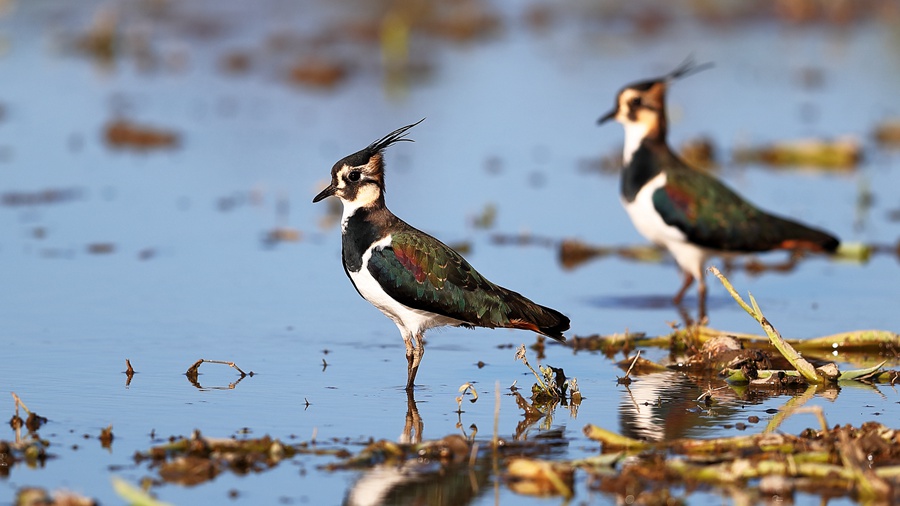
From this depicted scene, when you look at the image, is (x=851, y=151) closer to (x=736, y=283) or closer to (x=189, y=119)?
(x=736, y=283)

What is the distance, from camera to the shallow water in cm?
688

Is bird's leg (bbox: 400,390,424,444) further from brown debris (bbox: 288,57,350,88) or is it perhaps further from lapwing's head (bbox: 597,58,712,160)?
brown debris (bbox: 288,57,350,88)

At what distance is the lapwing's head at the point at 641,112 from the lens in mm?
10508

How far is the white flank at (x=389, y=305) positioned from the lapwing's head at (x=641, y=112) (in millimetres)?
3381

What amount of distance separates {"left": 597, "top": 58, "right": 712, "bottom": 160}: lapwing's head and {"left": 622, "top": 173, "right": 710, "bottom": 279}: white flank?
0.48m

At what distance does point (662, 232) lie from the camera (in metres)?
9.95

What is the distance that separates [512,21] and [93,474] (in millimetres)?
19331

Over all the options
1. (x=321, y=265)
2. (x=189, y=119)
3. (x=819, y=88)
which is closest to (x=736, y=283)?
(x=321, y=265)

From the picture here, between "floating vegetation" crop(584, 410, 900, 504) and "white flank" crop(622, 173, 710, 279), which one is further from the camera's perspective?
"white flank" crop(622, 173, 710, 279)

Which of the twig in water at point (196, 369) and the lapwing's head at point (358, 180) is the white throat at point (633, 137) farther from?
the twig in water at point (196, 369)

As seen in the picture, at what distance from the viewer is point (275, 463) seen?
19.4ft

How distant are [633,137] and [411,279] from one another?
12.0ft

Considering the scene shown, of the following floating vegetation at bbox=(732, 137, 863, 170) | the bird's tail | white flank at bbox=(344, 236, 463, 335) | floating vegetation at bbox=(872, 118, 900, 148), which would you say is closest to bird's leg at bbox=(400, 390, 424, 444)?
white flank at bbox=(344, 236, 463, 335)

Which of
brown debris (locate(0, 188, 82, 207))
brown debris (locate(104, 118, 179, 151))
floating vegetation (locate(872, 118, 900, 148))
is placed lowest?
brown debris (locate(0, 188, 82, 207))
